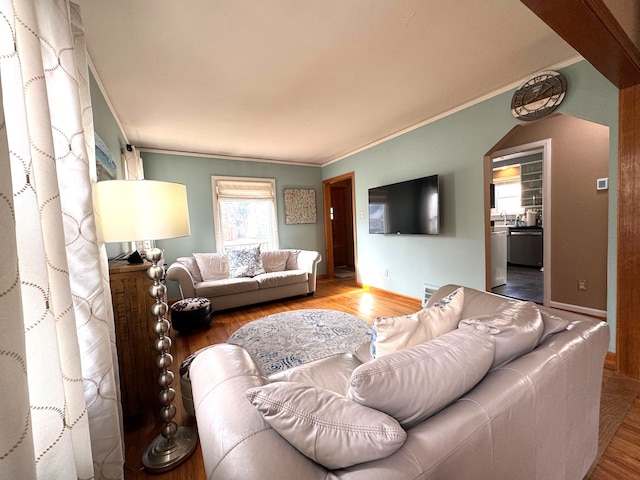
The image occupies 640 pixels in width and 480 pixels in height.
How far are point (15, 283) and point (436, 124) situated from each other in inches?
150

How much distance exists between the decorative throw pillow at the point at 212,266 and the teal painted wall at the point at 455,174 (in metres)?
2.43

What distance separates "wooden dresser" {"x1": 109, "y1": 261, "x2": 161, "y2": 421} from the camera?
1.61 metres

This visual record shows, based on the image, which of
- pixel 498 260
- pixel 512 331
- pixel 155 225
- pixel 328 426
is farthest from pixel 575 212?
pixel 155 225

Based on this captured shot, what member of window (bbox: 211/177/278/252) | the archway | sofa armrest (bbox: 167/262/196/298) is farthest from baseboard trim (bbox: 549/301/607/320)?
sofa armrest (bbox: 167/262/196/298)

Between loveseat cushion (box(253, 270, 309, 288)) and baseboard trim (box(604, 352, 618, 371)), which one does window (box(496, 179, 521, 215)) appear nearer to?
baseboard trim (box(604, 352, 618, 371))

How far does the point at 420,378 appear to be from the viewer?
0.73m

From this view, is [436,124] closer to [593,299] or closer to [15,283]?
[593,299]

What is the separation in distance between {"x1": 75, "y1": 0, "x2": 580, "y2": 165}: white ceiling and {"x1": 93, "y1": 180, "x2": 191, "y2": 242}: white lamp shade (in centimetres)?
111

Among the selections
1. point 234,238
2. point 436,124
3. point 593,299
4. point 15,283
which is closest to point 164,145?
point 234,238

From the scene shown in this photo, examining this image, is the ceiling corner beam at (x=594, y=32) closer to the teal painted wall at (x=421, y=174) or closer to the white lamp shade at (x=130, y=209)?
the teal painted wall at (x=421, y=174)

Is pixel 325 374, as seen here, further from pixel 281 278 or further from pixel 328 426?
pixel 281 278

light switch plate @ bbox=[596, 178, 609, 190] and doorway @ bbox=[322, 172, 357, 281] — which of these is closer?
light switch plate @ bbox=[596, 178, 609, 190]

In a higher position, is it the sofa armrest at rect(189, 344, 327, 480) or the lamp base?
the sofa armrest at rect(189, 344, 327, 480)

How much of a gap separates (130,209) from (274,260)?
3.21m
